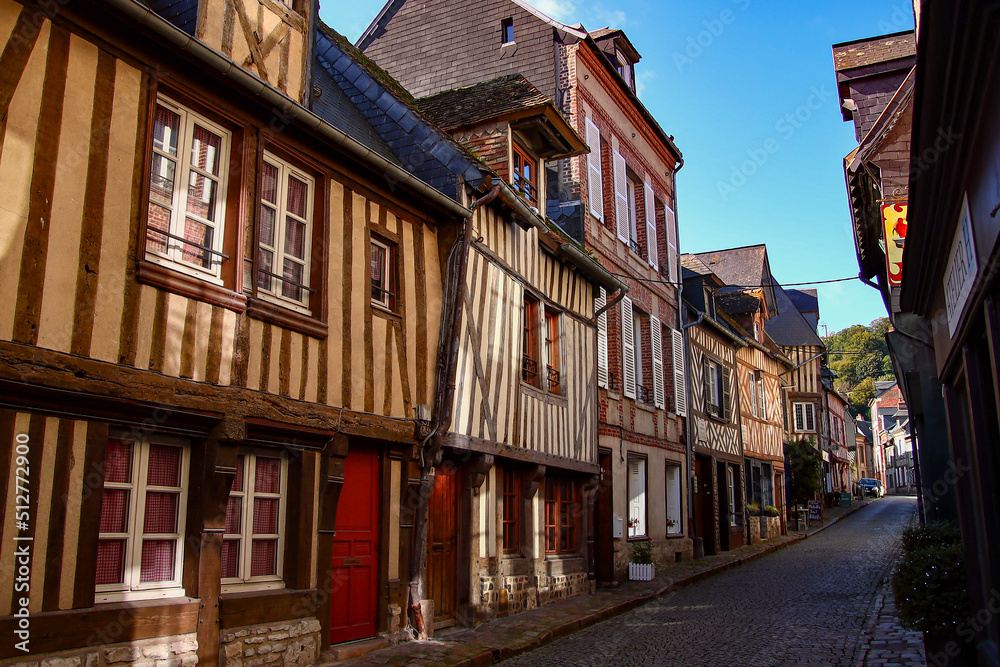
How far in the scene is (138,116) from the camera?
16.9 ft

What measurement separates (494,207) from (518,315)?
1369 millimetres

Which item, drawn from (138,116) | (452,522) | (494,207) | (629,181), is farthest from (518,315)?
(629,181)

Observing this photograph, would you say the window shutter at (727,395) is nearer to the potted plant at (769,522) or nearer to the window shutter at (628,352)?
the potted plant at (769,522)

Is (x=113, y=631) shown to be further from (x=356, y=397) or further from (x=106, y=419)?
(x=356, y=397)

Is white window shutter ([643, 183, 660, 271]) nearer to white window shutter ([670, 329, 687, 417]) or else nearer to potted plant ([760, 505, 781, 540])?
white window shutter ([670, 329, 687, 417])

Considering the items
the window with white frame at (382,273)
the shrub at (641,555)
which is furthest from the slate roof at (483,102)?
the shrub at (641,555)

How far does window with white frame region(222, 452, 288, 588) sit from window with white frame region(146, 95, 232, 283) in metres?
1.44

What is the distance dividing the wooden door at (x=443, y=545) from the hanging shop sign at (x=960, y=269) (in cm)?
500

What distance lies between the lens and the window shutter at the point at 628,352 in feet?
44.5

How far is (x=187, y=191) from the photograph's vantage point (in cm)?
556

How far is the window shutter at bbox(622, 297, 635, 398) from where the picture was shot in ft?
44.5

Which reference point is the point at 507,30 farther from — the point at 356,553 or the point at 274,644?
the point at 274,644

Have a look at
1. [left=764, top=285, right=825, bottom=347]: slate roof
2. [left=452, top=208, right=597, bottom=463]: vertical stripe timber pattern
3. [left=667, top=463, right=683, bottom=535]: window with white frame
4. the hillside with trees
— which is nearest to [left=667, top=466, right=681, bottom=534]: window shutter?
[left=667, top=463, right=683, bottom=535]: window with white frame

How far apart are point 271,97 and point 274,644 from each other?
3912 millimetres
